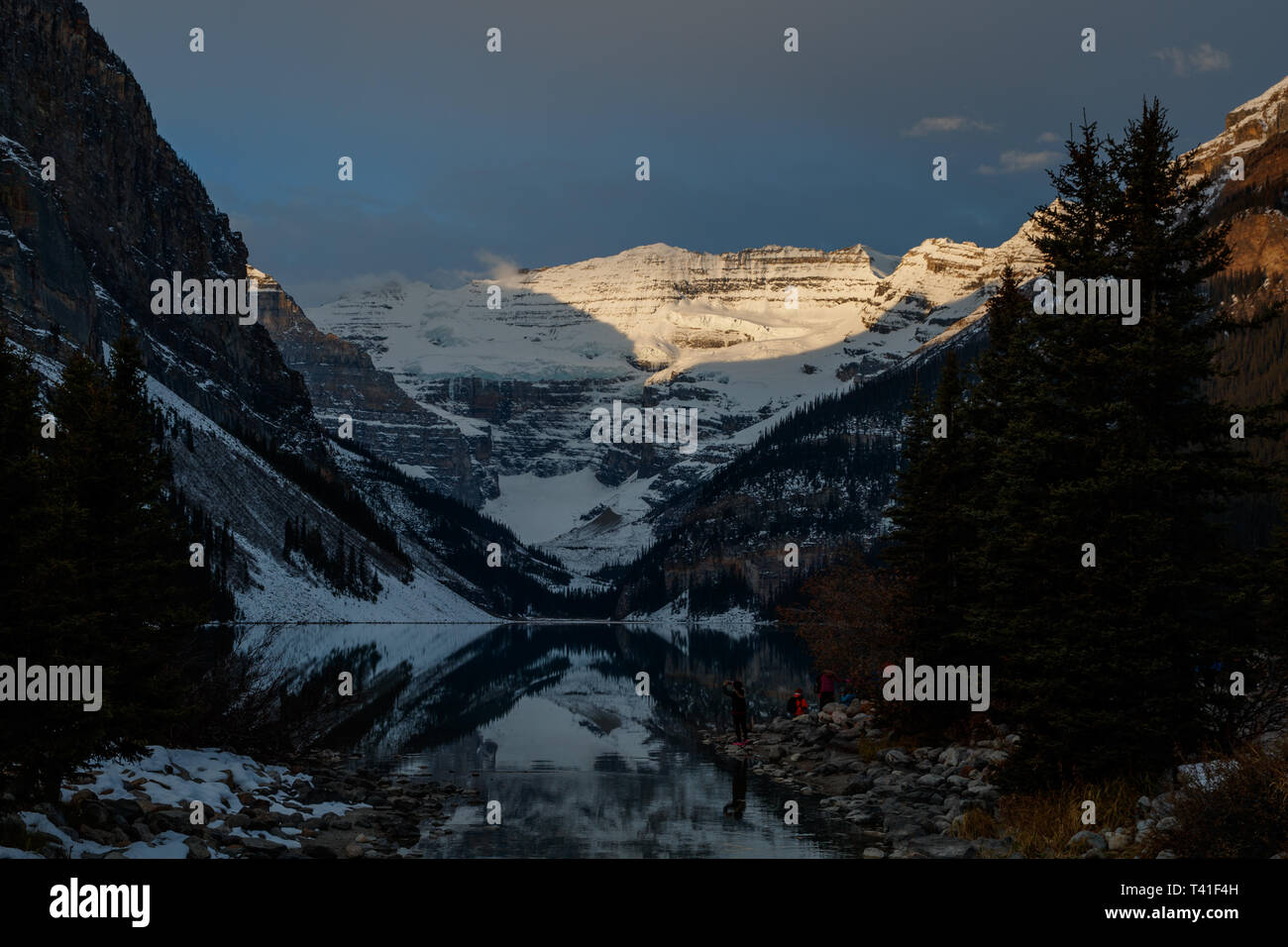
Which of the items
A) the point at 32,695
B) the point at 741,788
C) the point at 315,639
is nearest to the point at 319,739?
the point at 741,788

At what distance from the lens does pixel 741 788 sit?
31031mm

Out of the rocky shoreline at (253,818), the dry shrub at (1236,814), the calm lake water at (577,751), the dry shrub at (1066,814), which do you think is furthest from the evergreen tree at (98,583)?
the dry shrub at (1236,814)

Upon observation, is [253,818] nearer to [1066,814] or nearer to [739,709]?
[1066,814]

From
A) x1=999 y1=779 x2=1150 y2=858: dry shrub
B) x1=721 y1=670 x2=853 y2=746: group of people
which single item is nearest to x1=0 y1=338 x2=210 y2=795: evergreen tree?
x1=999 y1=779 x2=1150 y2=858: dry shrub

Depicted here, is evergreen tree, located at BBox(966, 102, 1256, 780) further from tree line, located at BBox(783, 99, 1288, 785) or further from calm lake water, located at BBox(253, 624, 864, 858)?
calm lake water, located at BBox(253, 624, 864, 858)

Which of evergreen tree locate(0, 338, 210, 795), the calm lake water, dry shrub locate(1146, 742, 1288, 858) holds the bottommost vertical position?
the calm lake water

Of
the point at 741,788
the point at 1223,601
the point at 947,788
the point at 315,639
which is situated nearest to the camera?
the point at 1223,601

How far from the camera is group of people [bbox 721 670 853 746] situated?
41375 millimetres

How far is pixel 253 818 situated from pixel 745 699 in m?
26.8

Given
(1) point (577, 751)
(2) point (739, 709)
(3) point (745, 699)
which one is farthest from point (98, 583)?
(3) point (745, 699)

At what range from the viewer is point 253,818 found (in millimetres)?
21766

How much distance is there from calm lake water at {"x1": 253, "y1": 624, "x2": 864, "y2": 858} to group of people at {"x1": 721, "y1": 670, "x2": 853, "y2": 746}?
2.03m
